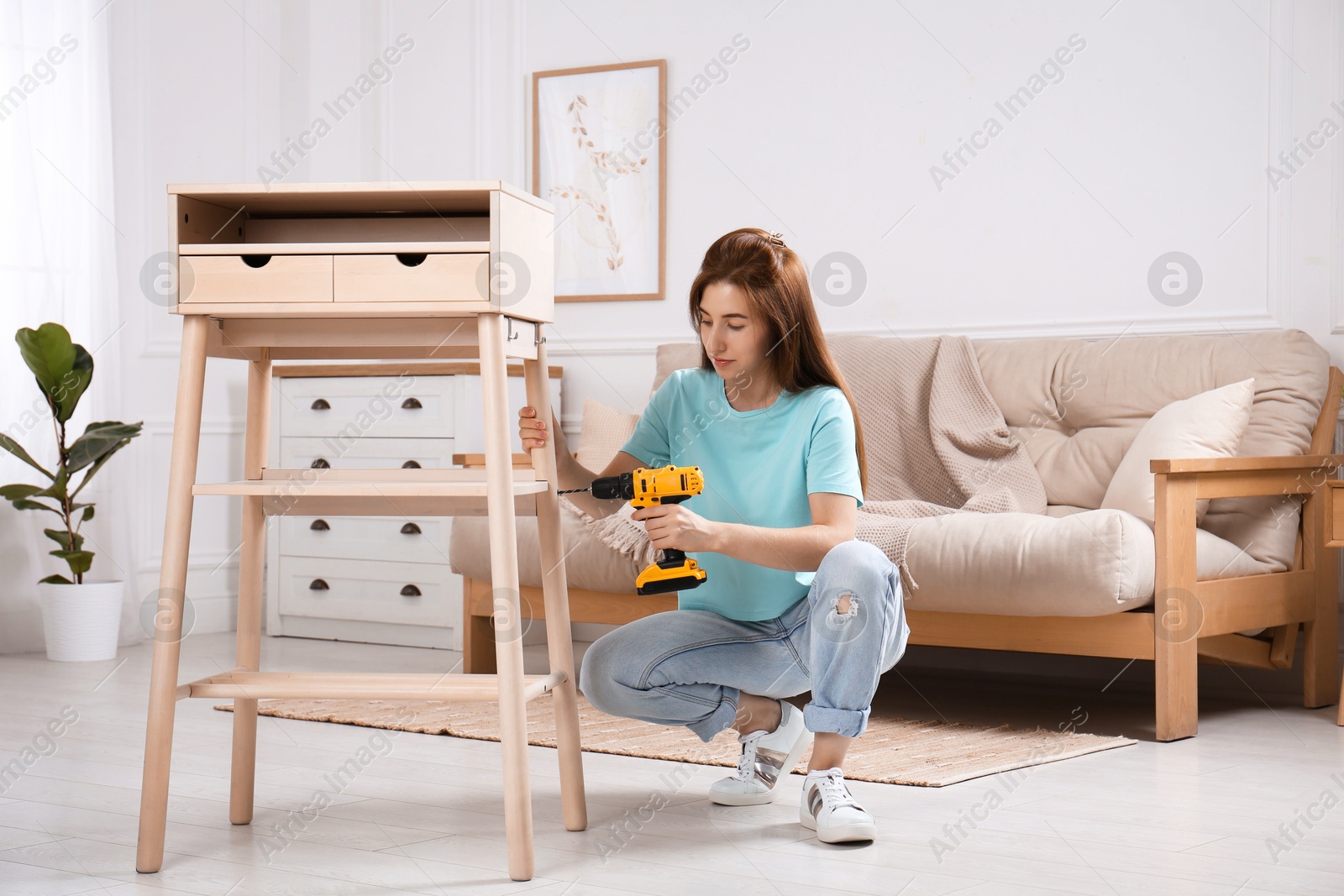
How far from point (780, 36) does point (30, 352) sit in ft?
7.55

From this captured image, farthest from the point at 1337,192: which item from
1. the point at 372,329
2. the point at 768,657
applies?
the point at 372,329

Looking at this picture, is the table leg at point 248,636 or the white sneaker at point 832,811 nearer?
the white sneaker at point 832,811

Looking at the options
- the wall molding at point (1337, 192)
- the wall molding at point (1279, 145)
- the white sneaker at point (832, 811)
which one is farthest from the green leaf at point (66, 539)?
the wall molding at point (1337, 192)

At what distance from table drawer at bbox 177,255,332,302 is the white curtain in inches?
94.8

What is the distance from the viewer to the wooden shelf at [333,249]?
1581mm

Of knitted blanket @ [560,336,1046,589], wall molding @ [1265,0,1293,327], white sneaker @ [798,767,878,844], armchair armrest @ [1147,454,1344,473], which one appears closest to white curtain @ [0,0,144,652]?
knitted blanket @ [560,336,1046,589]

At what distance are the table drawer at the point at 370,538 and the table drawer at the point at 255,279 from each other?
217 cm

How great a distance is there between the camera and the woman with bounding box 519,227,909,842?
5.69 feet

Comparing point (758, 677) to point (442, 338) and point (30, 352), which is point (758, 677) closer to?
point (442, 338)

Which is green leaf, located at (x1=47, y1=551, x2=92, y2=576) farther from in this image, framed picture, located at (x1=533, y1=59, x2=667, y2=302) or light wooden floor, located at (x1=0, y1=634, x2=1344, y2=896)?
framed picture, located at (x1=533, y1=59, x2=667, y2=302)

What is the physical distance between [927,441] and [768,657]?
1.49 m

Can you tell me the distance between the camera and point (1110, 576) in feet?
8.00

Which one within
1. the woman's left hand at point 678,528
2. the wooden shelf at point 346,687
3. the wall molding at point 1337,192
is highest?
the wall molding at point 1337,192

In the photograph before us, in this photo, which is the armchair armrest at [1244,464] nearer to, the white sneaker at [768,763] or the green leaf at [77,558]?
the white sneaker at [768,763]
